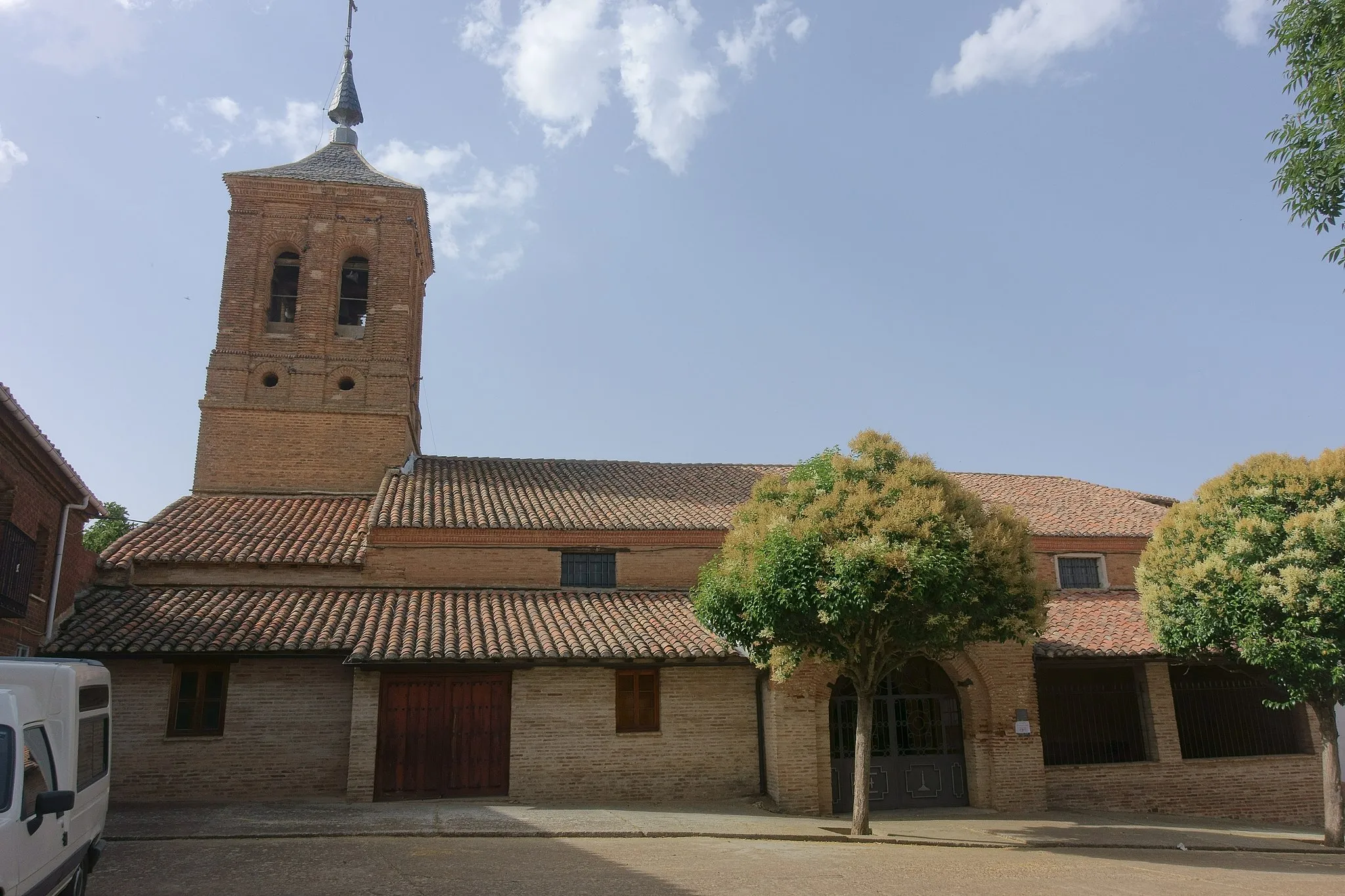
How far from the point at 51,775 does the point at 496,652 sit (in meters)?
8.04

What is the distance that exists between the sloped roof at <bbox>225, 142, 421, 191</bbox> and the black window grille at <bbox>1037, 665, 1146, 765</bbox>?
61.4 ft

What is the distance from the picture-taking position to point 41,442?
1180cm

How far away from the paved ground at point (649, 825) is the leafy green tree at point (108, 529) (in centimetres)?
1482

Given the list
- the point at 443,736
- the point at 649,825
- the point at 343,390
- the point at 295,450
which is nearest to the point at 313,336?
the point at 343,390

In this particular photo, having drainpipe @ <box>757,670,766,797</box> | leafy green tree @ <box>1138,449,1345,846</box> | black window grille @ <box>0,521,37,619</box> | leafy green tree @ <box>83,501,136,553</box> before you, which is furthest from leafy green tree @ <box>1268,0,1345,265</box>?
leafy green tree @ <box>83,501,136,553</box>

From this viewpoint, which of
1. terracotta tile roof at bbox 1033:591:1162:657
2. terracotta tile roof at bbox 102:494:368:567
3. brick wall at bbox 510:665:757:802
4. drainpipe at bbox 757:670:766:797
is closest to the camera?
brick wall at bbox 510:665:757:802

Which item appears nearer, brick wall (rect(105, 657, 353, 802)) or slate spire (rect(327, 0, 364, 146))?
brick wall (rect(105, 657, 353, 802))

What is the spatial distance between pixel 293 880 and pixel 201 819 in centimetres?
426

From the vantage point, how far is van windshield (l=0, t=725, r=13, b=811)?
579 cm

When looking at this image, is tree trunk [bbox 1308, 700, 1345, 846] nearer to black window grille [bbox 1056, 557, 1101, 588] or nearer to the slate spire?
black window grille [bbox 1056, 557, 1101, 588]

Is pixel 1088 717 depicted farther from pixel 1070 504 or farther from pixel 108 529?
pixel 108 529

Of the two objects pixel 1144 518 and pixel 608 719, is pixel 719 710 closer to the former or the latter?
pixel 608 719

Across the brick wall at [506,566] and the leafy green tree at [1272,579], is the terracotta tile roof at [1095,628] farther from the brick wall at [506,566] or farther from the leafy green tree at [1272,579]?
the brick wall at [506,566]

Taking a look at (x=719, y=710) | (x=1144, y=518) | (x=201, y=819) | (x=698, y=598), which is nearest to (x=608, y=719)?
(x=719, y=710)
